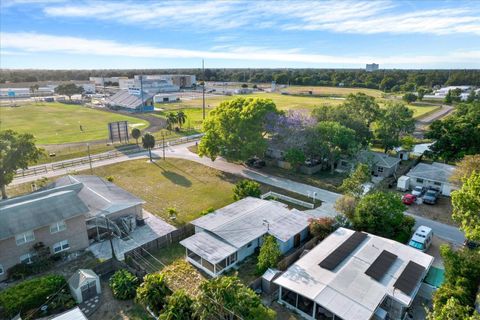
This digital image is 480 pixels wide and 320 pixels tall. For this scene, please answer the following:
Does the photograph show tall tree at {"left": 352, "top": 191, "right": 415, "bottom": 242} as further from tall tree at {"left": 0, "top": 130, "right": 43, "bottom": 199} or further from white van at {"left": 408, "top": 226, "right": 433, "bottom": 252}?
tall tree at {"left": 0, "top": 130, "right": 43, "bottom": 199}

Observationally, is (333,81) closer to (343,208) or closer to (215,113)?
(215,113)

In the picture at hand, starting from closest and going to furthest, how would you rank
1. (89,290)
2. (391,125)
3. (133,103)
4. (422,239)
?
(89,290), (422,239), (391,125), (133,103)

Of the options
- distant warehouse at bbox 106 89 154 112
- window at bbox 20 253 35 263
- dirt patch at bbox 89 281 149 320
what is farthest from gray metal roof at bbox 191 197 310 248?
distant warehouse at bbox 106 89 154 112

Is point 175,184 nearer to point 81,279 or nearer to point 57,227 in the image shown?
point 57,227

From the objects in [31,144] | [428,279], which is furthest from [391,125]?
[31,144]

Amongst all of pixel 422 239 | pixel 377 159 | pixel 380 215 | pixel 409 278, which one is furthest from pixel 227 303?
pixel 377 159
